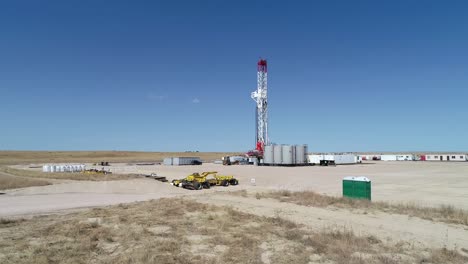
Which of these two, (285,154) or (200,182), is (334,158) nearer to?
(285,154)

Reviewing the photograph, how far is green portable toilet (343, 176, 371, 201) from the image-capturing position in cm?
2088

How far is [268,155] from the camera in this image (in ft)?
251

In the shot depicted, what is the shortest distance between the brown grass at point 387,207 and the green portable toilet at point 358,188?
1.39m

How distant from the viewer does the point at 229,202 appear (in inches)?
812

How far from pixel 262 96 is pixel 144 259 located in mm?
71812

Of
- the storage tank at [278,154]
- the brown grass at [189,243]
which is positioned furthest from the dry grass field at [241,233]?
the storage tank at [278,154]

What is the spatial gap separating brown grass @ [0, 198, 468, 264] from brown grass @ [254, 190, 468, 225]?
5.45 metres

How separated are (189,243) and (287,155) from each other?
64962 mm

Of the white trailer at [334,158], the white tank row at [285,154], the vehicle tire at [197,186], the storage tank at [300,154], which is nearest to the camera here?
the vehicle tire at [197,186]

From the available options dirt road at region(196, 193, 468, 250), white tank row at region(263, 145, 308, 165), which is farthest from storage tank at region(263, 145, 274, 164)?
dirt road at region(196, 193, 468, 250)

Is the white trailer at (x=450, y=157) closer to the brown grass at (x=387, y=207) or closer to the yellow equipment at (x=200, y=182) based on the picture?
the yellow equipment at (x=200, y=182)

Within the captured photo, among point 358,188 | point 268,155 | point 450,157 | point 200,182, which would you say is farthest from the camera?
point 450,157

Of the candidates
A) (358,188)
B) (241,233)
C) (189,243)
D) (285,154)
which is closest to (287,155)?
(285,154)

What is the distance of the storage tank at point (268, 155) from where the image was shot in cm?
7600
